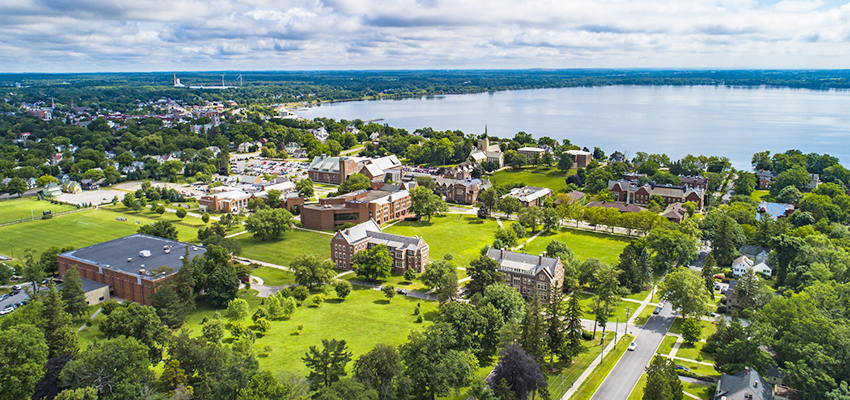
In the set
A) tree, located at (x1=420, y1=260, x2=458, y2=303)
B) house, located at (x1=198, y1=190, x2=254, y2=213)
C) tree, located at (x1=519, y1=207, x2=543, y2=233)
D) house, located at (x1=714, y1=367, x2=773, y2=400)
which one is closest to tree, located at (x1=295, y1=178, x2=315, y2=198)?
house, located at (x1=198, y1=190, x2=254, y2=213)

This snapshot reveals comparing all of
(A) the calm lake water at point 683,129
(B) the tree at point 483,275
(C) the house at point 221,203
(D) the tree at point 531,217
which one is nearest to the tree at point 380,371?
(B) the tree at point 483,275

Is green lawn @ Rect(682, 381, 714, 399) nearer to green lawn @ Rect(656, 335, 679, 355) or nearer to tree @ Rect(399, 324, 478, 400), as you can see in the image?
green lawn @ Rect(656, 335, 679, 355)

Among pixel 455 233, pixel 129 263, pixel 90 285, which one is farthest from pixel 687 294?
pixel 90 285

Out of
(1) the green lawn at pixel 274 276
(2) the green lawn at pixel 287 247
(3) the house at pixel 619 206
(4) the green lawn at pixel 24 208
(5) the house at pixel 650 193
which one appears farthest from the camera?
(5) the house at pixel 650 193

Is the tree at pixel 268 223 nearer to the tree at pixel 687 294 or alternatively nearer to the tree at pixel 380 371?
the tree at pixel 380 371

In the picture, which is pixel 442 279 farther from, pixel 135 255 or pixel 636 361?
pixel 135 255

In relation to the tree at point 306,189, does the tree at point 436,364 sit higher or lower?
lower
